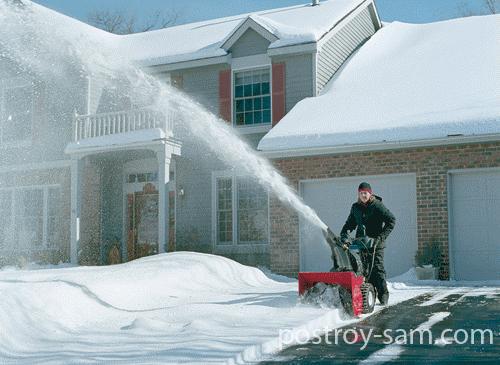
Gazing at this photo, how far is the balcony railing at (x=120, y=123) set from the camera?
18.9 metres

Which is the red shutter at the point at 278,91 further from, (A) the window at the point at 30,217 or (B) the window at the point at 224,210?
(A) the window at the point at 30,217

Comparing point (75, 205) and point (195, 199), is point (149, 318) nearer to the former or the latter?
point (195, 199)

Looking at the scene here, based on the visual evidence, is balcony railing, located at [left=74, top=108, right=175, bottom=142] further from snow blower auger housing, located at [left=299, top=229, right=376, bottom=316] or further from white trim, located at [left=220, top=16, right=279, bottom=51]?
snow blower auger housing, located at [left=299, top=229, right=376, bottom=316]

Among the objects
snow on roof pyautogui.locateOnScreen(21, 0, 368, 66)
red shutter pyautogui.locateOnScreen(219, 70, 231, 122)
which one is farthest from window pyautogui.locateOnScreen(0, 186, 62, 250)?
red shutter pyautogui.locateOnScreen(219, 70, 231, 122)

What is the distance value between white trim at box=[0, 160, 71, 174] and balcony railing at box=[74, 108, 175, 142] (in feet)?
4.45

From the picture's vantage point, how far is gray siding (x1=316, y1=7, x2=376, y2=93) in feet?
62.1

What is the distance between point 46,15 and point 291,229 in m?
12.3

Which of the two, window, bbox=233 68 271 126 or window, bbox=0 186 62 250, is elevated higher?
window, bbox=233 68 271 126

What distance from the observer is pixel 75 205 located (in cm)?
1955

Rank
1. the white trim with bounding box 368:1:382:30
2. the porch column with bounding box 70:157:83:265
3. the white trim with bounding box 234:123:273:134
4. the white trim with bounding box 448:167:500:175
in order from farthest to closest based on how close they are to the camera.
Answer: the white trim with bounding box 368:1:382:30 → the porch column with bounding box 70:157:83:265 → the white trim with bounding box 234:123:273:134 → the white trim with bounding box 448:167:500:175

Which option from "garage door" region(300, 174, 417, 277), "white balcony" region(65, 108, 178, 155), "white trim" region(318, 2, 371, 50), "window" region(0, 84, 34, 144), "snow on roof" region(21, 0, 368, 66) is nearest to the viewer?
"garage door" region(300, 174, 417, 277)

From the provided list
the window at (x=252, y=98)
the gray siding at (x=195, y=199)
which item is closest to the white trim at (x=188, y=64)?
the window at (x=252, y=98)

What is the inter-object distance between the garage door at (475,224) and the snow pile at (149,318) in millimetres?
2531

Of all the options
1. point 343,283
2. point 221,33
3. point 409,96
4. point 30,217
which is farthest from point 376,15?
point 343,283
